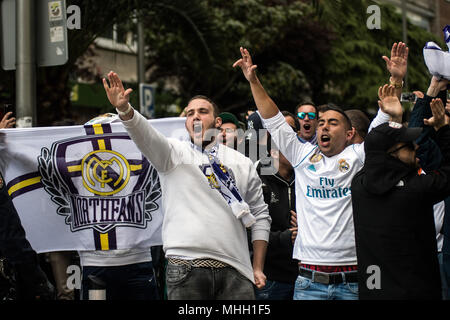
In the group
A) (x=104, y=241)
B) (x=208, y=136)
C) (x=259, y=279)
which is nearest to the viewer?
(x=259, y=279)

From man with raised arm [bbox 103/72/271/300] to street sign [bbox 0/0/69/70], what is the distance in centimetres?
282

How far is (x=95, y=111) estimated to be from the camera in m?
20.4

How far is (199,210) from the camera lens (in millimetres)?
4281

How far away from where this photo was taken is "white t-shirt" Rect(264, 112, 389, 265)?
4703 mm

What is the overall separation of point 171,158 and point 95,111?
16440 millimetres

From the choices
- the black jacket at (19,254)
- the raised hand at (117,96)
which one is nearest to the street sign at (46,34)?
the black jacket at (19,254)

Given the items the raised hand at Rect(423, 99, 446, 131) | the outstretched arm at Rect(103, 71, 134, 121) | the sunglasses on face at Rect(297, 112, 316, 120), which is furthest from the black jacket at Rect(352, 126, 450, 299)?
the sunglasses on face at Rect(297, 112, 316, 120)

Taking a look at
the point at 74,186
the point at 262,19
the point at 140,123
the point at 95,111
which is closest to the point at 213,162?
the point at 140,123

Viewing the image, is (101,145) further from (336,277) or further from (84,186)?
(336,277)

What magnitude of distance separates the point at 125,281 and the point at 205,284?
4.00 feet

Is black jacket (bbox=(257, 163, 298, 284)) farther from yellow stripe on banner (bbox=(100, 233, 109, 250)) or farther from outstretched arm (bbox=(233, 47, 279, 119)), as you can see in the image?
yellow stripe on banner (bbox=(100, 233, 109, 250))

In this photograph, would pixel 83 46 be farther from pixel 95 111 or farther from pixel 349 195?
pixel 95 111

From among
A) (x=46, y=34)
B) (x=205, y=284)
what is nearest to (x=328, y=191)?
(x=205, y=284)
